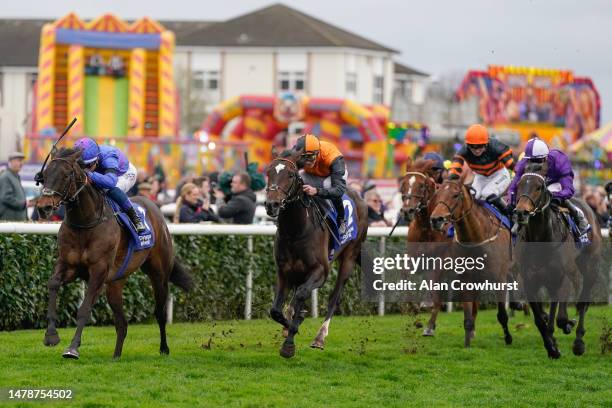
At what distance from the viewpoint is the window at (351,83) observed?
6904 centimetres

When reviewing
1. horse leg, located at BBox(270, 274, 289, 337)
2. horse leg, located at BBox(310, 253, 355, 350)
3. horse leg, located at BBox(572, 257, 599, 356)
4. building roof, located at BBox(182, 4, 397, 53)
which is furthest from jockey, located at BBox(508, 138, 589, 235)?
building roof, located at BBox(182, 4, 397, 53)

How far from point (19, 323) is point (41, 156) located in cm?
1600

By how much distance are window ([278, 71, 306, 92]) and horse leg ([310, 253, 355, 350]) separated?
5981 centimetres

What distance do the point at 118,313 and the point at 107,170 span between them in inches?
39.4

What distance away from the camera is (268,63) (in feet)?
232

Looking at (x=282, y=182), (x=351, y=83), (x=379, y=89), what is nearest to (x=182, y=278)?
(x=282, y=182)

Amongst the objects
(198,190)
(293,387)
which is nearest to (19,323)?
(198,190)

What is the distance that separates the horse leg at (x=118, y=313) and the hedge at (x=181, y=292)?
1.84 metres

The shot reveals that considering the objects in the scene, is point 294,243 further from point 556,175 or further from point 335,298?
point 556,175

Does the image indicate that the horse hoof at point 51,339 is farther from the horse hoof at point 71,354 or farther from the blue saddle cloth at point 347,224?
the blue saddle cloth at point 347,224

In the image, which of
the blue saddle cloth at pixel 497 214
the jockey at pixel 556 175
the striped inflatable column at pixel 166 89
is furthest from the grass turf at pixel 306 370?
the striped inflatable column at pixel 166 89

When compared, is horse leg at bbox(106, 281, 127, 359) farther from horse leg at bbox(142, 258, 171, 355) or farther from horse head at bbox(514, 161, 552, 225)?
horse head at bbox(514, 161, 552, 225)

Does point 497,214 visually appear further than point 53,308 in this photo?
Yes

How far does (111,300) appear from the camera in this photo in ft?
28.9
